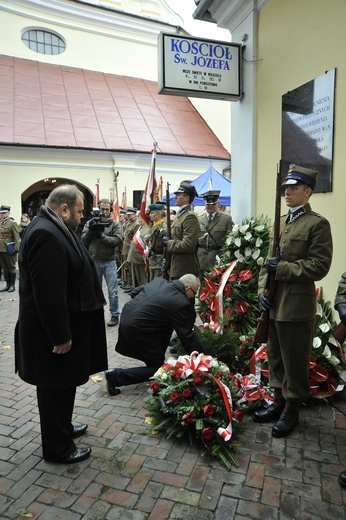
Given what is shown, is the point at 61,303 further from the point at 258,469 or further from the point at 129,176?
the point at 129,176

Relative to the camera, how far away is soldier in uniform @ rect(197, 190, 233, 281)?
5.40 metres

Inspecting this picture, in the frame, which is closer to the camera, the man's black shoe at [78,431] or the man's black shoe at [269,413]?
the man's black shoe at [78,431]

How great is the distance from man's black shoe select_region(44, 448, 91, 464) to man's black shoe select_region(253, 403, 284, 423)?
136cm

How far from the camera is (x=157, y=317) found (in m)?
3.57

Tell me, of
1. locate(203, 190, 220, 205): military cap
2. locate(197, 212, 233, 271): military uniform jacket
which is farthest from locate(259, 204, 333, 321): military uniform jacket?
locate(203, 190, 220, 205): military cap

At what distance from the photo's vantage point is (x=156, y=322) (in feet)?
11.8

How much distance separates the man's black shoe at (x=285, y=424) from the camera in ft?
9.66

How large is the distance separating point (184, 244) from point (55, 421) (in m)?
2.80

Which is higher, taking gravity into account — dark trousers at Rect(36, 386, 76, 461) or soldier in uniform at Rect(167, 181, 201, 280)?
soldier in uniform at Rect(167, 181, 201, 280)

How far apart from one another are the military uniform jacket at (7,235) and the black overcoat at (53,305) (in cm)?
724

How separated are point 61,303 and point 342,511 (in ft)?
6.56

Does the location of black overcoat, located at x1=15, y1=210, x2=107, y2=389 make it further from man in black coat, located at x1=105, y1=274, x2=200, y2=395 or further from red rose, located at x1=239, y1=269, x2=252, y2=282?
red rose, located at x1=239, y1=269, x2=252, y2=282

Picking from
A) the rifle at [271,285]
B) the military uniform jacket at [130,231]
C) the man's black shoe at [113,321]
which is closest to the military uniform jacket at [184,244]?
the man's black shoe at [113,321]

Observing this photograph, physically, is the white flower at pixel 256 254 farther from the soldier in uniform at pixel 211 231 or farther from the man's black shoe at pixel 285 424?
the man's black shoe at pixel 285 424
